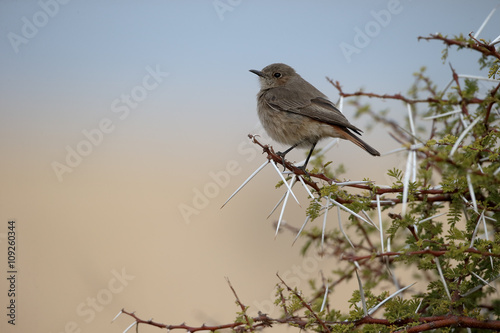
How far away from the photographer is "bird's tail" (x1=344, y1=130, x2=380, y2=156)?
3.96 meters

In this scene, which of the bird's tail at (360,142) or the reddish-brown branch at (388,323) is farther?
the bird's tail at (360,142)

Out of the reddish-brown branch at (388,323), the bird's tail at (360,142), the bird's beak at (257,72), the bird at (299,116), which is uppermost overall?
the bird's beak at (257,72)

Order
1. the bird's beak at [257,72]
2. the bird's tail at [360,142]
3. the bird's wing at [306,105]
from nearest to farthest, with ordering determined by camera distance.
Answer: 1. the bird's tail at [360,142]
2. the bird's wing at [306,105]
3. the bird's beak at [257,72]

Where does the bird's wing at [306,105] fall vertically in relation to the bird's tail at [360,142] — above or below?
above

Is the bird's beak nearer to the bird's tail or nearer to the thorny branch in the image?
the bird's tail

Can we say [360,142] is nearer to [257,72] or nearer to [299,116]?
[299,116]

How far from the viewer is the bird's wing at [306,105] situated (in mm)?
4684

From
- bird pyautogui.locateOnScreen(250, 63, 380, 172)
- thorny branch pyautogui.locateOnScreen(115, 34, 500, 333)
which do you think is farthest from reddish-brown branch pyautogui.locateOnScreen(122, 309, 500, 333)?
bird pyautogui.locateOnScreen(250, 63, 380, 172)

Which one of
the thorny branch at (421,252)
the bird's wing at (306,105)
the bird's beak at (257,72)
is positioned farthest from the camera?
the bird's beak at (257,72)

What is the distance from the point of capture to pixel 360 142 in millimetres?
4207

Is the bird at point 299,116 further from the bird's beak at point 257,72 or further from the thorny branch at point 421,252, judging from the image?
the thorny branch at point 421,252

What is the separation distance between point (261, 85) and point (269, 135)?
99cm

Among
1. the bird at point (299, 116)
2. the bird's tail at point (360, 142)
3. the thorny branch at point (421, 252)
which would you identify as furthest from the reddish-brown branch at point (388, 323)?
the bird at point (299, 116)

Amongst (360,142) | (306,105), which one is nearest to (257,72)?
(306,105)
